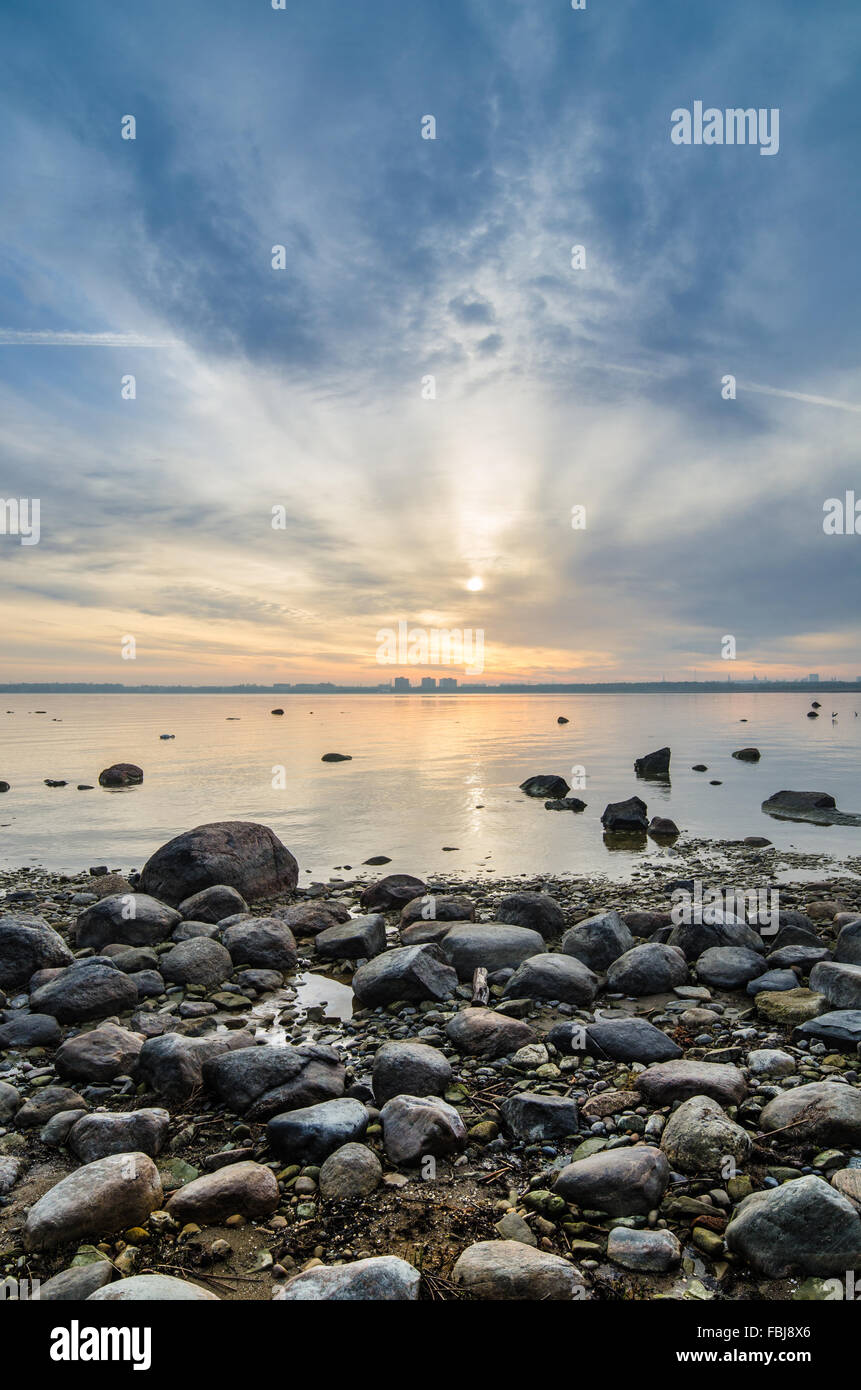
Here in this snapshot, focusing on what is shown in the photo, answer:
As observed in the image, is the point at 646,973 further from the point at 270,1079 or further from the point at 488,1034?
the point at 270,1079

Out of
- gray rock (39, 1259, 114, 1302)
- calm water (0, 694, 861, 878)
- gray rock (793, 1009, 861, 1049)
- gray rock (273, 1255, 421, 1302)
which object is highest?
gray rock (273, 1255, 421, 1302)

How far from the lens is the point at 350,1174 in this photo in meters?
4.95

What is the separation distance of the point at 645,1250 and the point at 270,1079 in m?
3.27

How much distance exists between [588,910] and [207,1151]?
29.5ft

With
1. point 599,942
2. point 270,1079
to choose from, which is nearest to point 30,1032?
A: point 270,1079

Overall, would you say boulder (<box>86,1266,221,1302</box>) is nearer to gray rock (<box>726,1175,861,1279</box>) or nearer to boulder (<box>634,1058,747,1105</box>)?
gray rock (<box>726,1175,861,1279</box>)

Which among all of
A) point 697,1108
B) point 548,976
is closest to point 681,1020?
point 548,976

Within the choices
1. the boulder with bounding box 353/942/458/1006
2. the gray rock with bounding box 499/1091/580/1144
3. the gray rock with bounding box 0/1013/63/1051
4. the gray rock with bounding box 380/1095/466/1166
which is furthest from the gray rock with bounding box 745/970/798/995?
the gray rock with bounding box 0/1013/63/1051

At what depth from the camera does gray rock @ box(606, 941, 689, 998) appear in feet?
28.7

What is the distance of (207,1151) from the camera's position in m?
5.47

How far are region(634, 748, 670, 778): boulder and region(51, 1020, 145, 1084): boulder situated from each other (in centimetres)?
3176

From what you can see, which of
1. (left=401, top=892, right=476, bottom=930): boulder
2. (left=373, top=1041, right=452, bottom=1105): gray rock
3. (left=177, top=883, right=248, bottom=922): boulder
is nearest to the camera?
(left=373, top=1041, right=452, bottom=1105): gray rock

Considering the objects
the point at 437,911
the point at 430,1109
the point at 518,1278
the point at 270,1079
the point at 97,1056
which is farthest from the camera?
the point at 437,911
